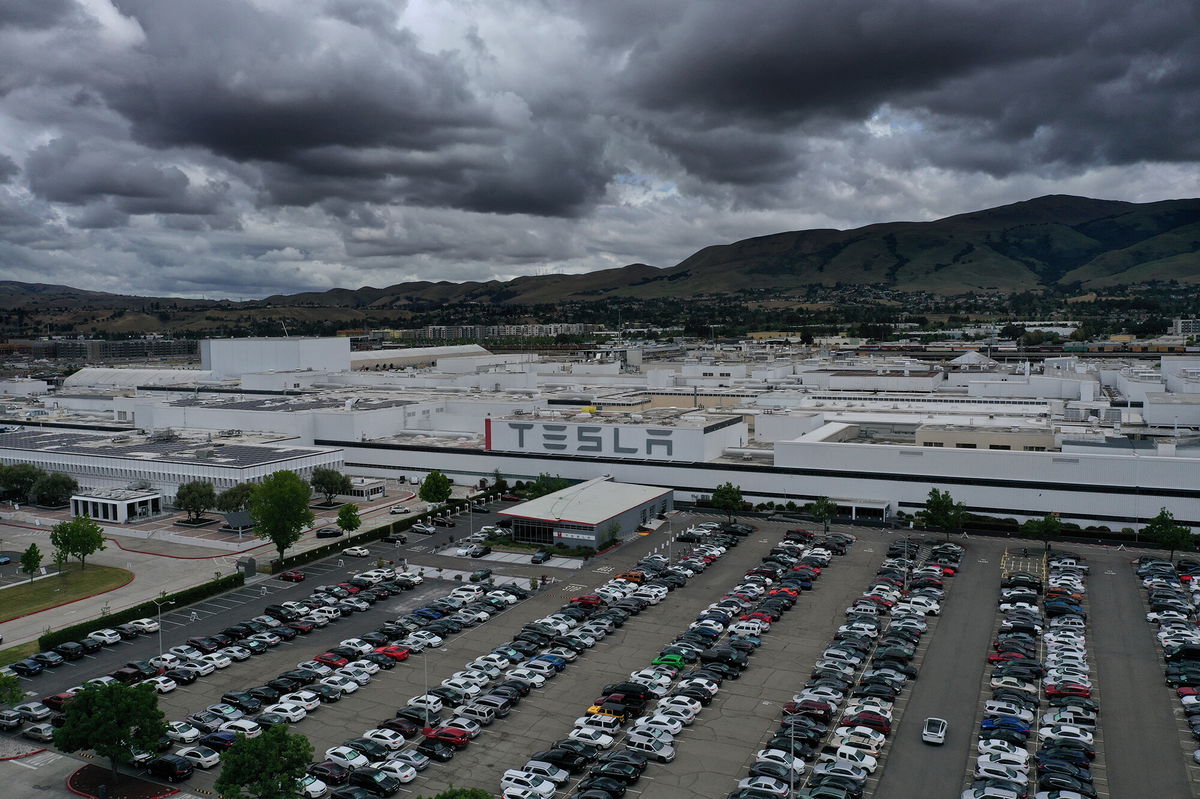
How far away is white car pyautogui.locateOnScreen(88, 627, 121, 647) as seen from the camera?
33.7 meters

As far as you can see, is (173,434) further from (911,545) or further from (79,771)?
(911,545)

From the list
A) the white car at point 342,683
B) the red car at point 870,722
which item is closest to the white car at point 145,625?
the white car at point 342,683

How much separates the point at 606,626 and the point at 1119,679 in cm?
1848

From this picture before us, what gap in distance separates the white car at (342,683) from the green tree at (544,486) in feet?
94.6

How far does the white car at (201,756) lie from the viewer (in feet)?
78.5

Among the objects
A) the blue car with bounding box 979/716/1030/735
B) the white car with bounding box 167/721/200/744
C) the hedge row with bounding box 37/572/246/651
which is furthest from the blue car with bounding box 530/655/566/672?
the hedge row with bounding box 37/572/246/651

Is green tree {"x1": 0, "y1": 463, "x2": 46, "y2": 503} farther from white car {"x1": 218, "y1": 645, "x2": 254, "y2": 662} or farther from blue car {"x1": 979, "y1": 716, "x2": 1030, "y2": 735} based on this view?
blue car {"x1": 979, "y1": 716, "x2": 1030, "y2": 735}

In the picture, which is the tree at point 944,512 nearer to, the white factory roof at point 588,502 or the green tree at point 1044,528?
the green tree at point 1044,528

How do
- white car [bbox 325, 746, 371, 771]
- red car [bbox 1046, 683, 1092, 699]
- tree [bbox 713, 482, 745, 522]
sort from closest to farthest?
1. white car [bbox 325, 746, 371, 771]
2. red car [bbox 1046, 683, 1092, 699]
3. tree [bbox 713, 482, 745, 522]

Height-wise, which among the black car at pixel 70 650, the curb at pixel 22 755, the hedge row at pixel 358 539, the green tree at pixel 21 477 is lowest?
the curb at pixel 22 755

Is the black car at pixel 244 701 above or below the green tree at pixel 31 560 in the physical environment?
below

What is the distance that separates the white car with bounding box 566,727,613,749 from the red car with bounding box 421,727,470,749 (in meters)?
3.12

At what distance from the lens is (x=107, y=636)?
1335 inches

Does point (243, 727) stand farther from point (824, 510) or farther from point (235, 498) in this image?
point (824, 510)
